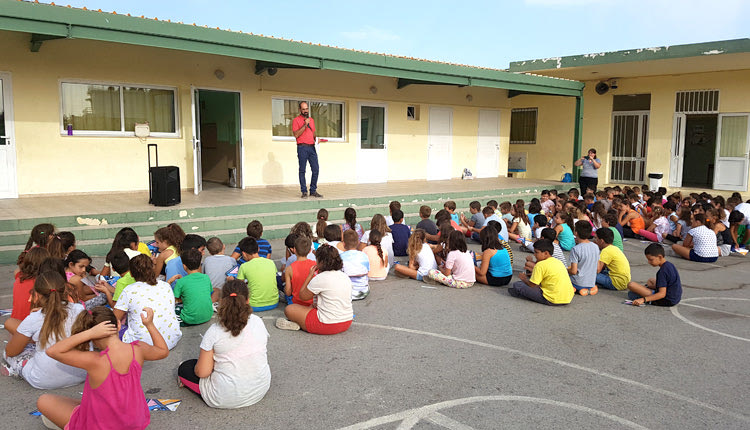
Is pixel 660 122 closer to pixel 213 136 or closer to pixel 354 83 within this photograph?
pixel 354 83

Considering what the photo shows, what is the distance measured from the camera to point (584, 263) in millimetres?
6719

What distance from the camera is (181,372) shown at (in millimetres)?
3988

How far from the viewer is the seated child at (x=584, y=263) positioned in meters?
6.70

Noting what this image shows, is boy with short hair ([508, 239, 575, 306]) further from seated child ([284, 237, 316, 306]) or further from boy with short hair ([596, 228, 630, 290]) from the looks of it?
seated child ([284, 237, 316, 306])

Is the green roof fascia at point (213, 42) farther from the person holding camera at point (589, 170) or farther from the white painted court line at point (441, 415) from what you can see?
the white painted court line at point (441, 415)

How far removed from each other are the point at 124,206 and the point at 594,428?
8.35 metres

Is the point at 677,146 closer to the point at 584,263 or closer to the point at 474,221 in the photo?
the point at 474,221

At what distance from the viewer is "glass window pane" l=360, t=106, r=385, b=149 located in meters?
15.1

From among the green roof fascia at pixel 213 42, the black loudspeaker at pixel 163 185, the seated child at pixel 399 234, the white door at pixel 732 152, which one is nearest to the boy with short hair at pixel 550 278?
the seated child at pixel 399 234

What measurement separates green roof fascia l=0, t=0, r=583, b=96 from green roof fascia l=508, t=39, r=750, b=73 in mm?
2335

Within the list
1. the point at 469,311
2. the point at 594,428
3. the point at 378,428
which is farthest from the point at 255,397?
the point at 469,311

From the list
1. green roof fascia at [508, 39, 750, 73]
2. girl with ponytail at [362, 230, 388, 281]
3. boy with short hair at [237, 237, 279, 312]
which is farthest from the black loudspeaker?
green roof fascia at [508, 39, 750, 73]

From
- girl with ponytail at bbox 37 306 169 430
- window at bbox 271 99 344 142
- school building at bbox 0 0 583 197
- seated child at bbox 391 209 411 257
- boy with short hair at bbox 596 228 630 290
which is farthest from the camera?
window at bbox 271 99 344 142

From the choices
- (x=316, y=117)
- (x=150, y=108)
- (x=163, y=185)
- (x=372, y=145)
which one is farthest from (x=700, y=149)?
(x=163, y=185)
